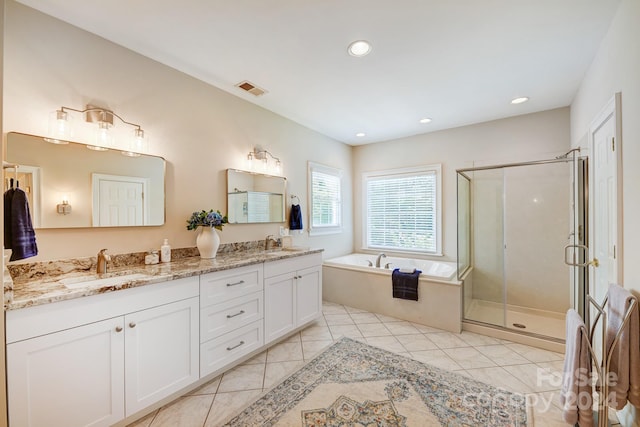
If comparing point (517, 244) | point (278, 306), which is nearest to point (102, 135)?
point (278, 306)

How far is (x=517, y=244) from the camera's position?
3545mm

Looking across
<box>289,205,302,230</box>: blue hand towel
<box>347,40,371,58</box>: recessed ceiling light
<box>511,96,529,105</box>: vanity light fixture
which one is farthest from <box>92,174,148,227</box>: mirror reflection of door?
<box>511,96,529,105</box>: vanity light fixture

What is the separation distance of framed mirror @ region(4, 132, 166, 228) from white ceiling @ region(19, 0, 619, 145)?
895 mm

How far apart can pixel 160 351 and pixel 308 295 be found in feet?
5.09

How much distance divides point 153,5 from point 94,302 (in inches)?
72.9

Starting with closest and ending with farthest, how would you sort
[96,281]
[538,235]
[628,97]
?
[628,97], [96,281], [538,235]

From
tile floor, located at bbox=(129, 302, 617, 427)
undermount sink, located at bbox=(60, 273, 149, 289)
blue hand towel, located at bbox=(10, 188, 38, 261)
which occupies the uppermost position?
blue hand towel, located at bbox=(10, 188, 38, 261)

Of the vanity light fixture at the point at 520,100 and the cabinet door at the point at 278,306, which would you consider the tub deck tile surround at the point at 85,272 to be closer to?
the cabinet door at the point at 278,306

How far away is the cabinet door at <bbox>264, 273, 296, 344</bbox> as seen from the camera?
2.50m

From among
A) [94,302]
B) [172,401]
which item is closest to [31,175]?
[94,302]

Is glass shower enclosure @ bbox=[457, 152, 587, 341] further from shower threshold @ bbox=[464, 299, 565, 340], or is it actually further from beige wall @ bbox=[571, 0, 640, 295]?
beige wall @ bbox=[571, 0, 640, 295]

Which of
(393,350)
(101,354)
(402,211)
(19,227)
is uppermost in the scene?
(402,211)

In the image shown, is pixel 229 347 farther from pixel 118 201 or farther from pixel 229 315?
pixel 118 201

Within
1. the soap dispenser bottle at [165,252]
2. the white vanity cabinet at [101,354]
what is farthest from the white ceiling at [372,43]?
the white vanity cabinet at [101,354]
